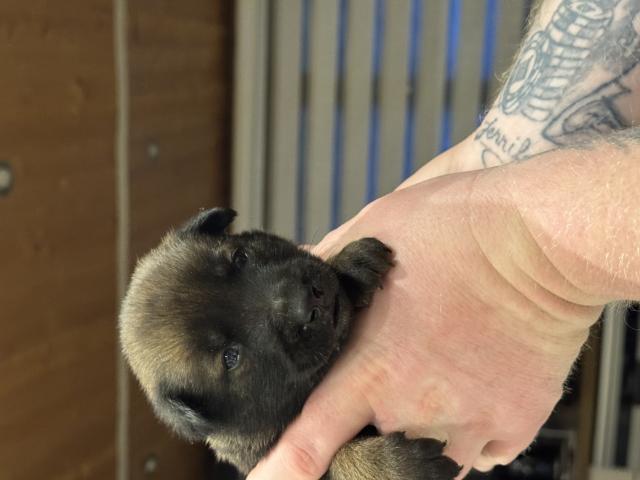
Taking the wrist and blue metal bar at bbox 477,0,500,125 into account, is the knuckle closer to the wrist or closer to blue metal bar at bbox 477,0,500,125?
the wrist

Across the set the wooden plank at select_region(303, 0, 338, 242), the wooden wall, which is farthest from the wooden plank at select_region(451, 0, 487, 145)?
the wooden wall

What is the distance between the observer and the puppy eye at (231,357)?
1508 mm

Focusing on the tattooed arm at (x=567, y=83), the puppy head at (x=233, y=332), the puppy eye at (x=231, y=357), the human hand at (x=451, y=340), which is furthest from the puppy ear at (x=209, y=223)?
the tattooed arm at (x=567, y=83)

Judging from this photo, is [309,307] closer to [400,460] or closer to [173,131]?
[400,460]

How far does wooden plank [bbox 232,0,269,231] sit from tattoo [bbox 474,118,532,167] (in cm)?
265

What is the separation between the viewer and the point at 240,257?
1.66 meters

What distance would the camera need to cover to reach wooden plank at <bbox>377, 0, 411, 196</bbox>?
13.3 ft

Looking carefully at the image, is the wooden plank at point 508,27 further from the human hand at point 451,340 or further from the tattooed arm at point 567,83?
the human hand at point 451,340

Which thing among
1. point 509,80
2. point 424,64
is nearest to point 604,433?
point 424,64

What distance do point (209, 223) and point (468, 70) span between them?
8.48 ft

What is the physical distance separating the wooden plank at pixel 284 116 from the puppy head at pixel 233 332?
102 inches

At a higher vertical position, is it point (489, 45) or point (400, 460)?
point (489, 45)

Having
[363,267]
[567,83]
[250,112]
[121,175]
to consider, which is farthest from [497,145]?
[250,112]

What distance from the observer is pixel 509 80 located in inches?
65.7
